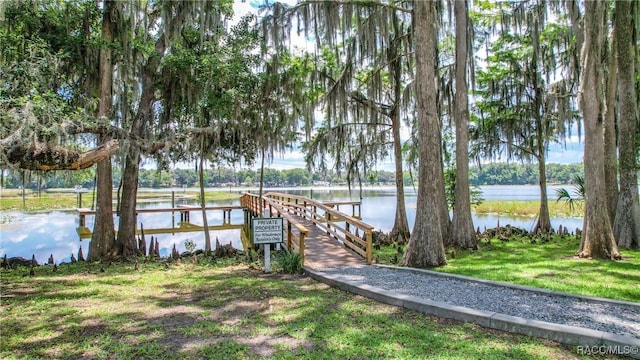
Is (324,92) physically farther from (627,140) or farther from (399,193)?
(627,140)

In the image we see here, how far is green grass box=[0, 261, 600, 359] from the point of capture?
328 cm

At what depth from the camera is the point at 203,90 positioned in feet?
31.3

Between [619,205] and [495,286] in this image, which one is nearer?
[495,286]

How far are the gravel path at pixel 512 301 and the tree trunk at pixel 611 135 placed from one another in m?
6.36

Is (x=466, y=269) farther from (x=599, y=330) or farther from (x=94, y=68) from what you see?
(x=94, y=68)

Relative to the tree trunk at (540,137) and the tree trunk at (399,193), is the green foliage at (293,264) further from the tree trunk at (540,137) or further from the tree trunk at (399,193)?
the tree trunk at (540,137)

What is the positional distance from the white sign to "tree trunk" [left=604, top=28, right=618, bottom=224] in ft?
27.3

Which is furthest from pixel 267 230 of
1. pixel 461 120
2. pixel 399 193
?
pixel 399 193

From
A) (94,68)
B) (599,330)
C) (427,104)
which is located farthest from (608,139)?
(94,68)

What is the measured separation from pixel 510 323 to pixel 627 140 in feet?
26.8

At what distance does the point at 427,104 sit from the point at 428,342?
5359 millimetres

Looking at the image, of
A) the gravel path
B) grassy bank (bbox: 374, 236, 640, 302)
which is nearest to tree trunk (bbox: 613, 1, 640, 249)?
grassy bank (bbox: 374, 236, 640, 302)

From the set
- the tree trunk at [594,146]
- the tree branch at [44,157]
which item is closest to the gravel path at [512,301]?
the tree trunk at [594,146]

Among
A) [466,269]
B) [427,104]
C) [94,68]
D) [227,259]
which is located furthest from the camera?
[227,259]
